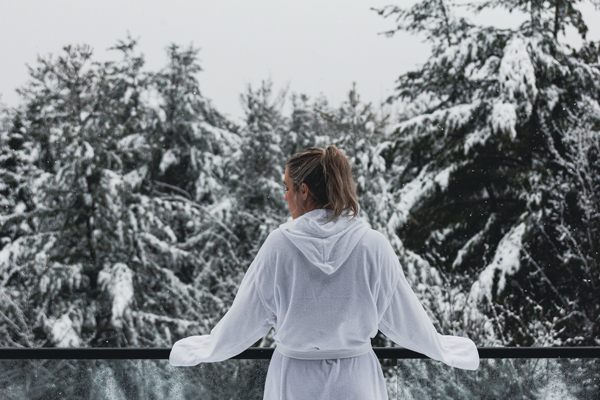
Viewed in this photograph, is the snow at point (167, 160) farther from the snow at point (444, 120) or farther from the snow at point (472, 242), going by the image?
the snow at point (472, 242)

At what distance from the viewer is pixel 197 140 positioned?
6.41 metres

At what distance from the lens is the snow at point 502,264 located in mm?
4949

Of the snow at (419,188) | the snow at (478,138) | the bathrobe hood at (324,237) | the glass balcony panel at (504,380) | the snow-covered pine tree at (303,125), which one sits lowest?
the glass balcony panel at (504,380)

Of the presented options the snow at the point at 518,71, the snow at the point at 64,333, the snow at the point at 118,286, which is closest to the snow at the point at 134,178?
the snow at the point at 118,286

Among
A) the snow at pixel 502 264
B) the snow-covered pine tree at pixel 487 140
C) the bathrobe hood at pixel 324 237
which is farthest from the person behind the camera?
the snow-covered pine tree at pixel 487 140

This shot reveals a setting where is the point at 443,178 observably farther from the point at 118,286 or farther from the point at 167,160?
the point at 118,286

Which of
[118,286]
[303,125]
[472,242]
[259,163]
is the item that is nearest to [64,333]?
[118,286]

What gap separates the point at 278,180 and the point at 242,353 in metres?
4.78

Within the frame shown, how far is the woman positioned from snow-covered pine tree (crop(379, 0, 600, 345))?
4463mm

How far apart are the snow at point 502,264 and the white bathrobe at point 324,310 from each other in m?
4.26

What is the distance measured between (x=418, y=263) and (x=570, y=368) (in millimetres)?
3899

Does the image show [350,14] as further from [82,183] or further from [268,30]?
[82,183]

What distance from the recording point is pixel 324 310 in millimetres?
893

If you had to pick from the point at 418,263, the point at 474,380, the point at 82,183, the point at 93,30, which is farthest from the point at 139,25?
the point at 474,380
